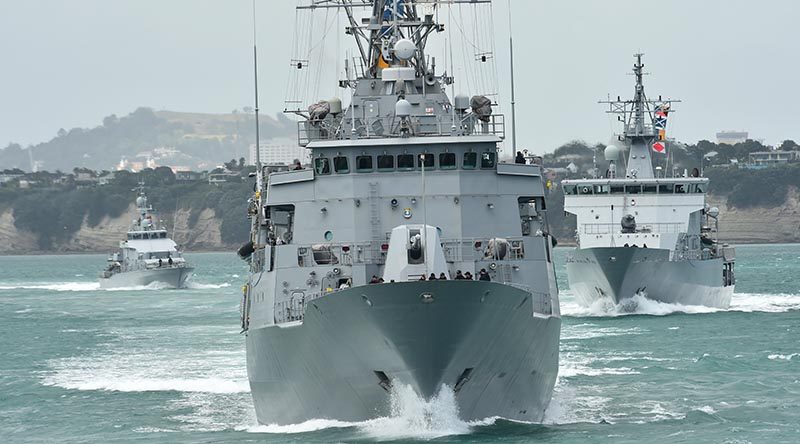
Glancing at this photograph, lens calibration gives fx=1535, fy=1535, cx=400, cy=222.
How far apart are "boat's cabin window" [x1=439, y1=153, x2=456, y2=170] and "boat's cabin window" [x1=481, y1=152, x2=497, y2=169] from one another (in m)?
0.61

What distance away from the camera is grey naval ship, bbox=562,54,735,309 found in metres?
64.8

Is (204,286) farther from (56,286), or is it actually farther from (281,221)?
(281,221)

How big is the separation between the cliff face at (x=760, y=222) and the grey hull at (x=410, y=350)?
161069mm

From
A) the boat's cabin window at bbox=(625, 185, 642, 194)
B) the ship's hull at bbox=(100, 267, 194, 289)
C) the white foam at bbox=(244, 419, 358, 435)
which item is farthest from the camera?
the ship's hull at bbox=(100, 267, 194, 289)

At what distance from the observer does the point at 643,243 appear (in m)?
66.1

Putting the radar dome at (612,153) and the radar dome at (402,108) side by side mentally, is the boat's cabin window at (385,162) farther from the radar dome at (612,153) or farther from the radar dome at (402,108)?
the radar dome at (612,153)

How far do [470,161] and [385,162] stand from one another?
1.73 meters

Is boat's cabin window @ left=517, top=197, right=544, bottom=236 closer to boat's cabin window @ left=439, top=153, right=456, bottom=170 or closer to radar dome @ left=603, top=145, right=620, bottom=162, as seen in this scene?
boat's cabin window @ left=439, top=153, right=456, bottom=170

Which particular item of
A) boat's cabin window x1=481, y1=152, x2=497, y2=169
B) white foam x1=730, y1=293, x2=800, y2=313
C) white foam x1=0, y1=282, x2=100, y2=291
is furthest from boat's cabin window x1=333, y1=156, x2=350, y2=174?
white foam x1=0, y1=282, x2=100, y2=291

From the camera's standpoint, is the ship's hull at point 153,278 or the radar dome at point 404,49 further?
the ship's hull at point 153,278

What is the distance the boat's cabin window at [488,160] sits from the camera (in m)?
31.4

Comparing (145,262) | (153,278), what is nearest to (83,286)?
(145,262)

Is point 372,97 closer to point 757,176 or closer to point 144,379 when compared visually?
point 144,379

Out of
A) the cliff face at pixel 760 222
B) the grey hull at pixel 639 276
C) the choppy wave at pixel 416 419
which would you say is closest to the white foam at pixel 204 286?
the grey hull at pixel 639 276
